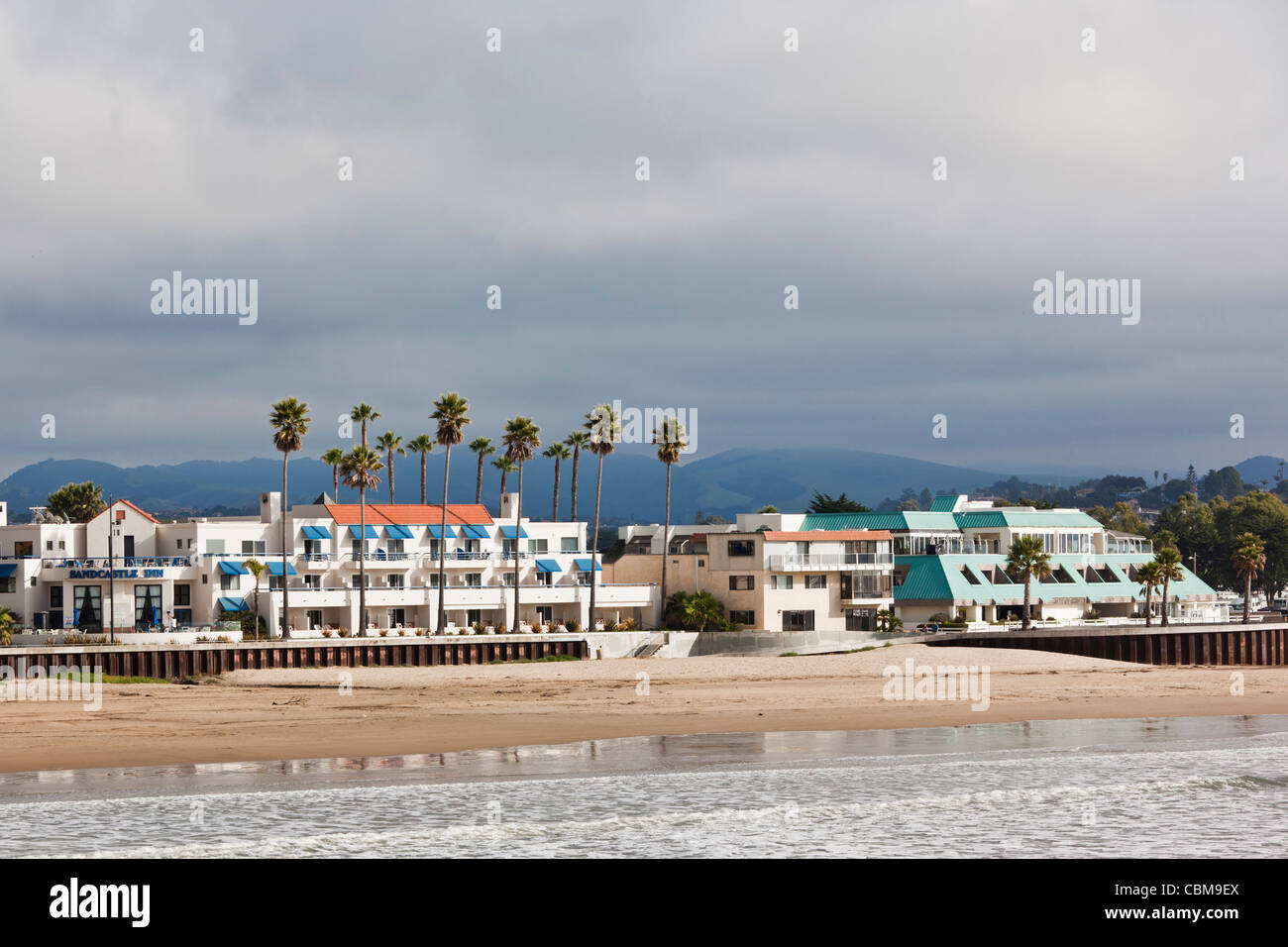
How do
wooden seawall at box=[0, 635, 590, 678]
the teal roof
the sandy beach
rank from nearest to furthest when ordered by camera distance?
the sandy beach → wooden seawall at box=[0, 635, 590, 678] → the teal roof

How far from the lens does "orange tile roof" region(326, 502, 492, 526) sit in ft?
288

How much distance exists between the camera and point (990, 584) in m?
96.0

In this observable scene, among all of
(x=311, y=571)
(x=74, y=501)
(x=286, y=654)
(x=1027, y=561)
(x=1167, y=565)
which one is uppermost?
(x=74, y=501)

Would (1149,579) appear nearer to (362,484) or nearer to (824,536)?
(824,536)

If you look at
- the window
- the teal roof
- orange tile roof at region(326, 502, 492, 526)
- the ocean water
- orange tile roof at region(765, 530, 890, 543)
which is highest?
orange tile roof at region(326, 502, 492, 526)

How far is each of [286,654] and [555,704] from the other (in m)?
22.0

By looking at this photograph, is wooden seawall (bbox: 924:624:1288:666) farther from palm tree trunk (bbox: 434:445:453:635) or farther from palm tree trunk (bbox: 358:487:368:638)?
palm tree trunk (bbox: 358:487:368:638)

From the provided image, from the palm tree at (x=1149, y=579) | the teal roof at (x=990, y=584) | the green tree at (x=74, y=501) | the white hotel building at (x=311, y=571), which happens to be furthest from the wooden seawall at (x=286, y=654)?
the green tree at (x=74, y=501)

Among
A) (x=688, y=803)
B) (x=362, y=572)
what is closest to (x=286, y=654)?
(x=362, y=572)

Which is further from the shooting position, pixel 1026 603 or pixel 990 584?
pixel 990 584

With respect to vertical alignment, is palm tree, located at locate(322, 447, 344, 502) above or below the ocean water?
above

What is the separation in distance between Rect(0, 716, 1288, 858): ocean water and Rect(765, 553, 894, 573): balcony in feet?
160

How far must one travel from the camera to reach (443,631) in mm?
79938

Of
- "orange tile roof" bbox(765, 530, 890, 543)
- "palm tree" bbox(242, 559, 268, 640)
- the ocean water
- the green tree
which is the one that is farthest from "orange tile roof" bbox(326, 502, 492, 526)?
the ocean water
